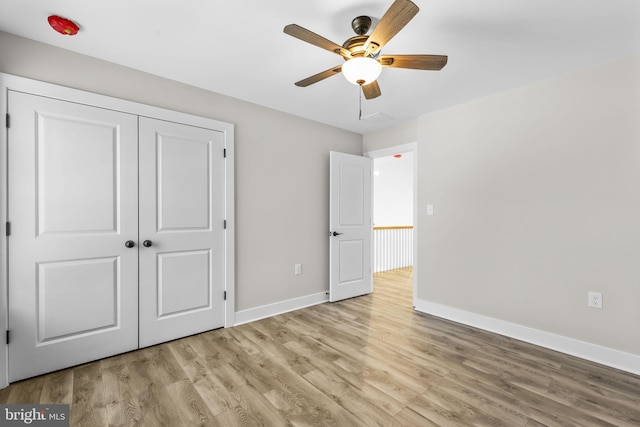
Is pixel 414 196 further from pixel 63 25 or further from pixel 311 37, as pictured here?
pixel 63 25

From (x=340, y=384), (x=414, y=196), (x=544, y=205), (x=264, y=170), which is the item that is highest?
(x=264, y=170)

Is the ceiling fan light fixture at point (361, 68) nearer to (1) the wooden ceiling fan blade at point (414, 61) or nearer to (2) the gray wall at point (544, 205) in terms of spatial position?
(1) the wooden ceiling fan blade at point (414, 61)

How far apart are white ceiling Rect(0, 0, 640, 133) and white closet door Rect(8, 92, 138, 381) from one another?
0.61 metres

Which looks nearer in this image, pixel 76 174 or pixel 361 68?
pixel 361 68

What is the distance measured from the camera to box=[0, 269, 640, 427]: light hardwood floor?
5.57 feet

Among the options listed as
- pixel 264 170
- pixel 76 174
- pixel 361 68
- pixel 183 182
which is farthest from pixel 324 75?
pixel 76 174

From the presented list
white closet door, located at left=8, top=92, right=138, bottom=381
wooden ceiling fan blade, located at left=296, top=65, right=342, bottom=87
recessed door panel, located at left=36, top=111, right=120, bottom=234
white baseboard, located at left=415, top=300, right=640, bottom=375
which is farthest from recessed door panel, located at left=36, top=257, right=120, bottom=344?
white baseboard, located at left=415, top=300, right=640, bottom=375

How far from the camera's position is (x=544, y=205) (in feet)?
8.78

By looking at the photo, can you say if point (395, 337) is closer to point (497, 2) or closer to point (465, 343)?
point (465, 343)

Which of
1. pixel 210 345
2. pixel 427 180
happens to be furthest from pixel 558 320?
pixel 210 345

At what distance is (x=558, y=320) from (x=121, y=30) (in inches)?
164

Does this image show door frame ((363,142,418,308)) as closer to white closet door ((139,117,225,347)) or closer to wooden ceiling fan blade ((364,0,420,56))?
wooden ceiling fan blade ((364,0,420,56))

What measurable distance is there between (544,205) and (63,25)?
13.1ft

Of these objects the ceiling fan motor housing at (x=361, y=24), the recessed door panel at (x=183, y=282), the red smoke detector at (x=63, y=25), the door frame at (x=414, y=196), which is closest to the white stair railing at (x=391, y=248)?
the door frame at (x=414, y=196)
